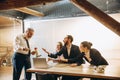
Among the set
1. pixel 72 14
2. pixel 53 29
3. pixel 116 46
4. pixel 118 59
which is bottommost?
pixel 118 59

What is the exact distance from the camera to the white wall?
4332mm

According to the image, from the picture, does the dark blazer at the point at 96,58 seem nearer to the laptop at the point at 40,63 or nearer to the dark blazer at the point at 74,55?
the dark blazer at the point at 74,55

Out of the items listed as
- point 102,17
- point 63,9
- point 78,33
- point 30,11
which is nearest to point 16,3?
point 30,11

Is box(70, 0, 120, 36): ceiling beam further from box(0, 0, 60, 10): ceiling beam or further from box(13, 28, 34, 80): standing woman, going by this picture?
box(13, 28, 34, 80): standing woman

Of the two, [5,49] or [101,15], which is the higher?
[101,15]

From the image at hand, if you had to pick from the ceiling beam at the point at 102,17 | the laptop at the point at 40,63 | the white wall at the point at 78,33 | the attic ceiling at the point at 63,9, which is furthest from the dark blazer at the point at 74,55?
the attic ceiling at the point at 63,9

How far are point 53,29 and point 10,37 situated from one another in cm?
451

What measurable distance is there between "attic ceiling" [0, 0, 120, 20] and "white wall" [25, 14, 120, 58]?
0.14 meters

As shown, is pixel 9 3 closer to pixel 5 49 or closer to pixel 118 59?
pixel 118 59

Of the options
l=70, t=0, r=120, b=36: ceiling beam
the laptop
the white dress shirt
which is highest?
l=70, t=0, r=120, b=36: ceiling beam

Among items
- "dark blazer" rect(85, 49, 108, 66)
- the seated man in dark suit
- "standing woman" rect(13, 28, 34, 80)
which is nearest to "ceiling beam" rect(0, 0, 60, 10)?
"standing woman" rect(13, 28, 34, 80)

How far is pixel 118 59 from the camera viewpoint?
4.27m

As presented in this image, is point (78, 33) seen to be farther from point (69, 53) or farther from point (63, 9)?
point (69, 53)

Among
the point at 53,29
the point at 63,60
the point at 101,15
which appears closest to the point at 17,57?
the point at 63,60
